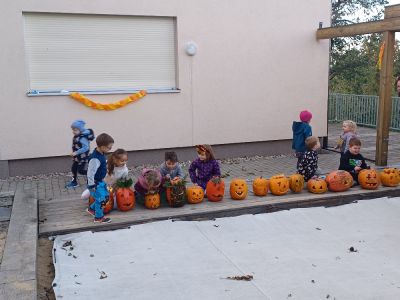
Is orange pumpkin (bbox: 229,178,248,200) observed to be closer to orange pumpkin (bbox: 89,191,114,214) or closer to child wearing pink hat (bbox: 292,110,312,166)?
orange pumpkin (bbox: 89,191,114,214)

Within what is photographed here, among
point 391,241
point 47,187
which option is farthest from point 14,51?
point 391,241

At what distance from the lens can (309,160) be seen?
24.4 ft

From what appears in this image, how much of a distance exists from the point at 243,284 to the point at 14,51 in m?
6.64

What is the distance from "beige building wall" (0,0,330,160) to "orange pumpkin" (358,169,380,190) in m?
3.84

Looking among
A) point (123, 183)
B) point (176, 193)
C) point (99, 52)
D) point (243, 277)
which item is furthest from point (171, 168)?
point (99, 52)

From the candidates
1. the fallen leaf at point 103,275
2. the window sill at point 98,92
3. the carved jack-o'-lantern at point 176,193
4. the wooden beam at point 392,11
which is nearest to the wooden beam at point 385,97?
the wooden beam at point 392,11

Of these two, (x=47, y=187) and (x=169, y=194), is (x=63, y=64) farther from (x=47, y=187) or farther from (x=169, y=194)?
(x=169, y=194)

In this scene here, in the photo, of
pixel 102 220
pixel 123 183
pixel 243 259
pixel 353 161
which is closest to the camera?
pixel 243 259

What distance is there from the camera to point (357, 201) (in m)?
6.82

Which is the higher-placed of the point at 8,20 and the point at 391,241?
the point at 8,20

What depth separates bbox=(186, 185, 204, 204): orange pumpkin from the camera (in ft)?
21.6

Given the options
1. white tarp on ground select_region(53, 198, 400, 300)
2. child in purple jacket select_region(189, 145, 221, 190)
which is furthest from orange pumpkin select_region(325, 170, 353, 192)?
child in purple jacket select_region(189, 145, 221, 190)

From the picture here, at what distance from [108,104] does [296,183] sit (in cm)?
438

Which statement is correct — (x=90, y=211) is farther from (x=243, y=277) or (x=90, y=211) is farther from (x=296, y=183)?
(x=296, y=183)
